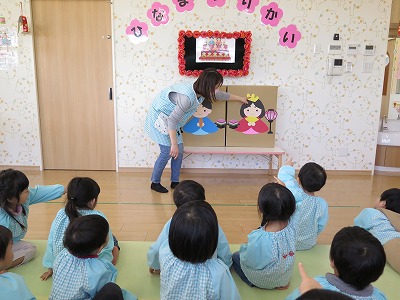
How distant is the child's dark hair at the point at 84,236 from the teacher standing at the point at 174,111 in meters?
2.08

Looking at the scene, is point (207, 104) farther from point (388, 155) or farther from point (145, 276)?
point (145, 276)

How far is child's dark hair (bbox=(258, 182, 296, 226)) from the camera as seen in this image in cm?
163

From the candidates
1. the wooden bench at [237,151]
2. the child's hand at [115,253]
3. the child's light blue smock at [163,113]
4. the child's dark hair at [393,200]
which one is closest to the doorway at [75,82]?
the child's light blue smock at [163,113]

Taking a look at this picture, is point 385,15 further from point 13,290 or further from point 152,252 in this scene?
point 13,290

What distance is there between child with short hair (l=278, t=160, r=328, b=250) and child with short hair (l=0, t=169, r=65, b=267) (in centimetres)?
144

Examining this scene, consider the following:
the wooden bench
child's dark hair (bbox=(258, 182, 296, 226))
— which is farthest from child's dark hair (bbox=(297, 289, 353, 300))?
the wooden bench

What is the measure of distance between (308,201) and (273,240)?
1.97 ft

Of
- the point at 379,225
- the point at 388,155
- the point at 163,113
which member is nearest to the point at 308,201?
the point at 379,225

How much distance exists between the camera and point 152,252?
1.89 metres

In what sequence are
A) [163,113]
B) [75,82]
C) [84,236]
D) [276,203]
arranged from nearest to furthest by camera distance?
1. [84,236]
2. [276,203]
3. [163,113]
4. [75,82]

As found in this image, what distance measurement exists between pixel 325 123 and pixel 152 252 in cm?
323

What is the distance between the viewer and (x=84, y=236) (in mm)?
1426

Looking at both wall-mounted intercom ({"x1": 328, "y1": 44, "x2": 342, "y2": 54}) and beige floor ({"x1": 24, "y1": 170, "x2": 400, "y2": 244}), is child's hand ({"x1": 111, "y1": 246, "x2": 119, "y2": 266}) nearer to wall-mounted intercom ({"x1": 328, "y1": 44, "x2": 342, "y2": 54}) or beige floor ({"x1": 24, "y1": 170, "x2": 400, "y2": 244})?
beige floor ({"x1": 24, "y1": 170, "x2": 400, "y2": 244})

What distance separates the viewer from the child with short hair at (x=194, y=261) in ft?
4.27
